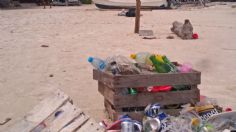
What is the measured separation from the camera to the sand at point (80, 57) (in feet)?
22.4

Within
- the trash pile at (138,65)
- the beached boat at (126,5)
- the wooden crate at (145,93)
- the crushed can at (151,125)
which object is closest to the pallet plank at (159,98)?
the wooden crate at (145,93)

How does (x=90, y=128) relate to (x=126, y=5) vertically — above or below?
above

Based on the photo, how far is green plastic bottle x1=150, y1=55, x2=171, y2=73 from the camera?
212 inches

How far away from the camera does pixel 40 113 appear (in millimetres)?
4855

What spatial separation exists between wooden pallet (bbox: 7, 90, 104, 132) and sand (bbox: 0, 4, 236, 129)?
2.73 feet

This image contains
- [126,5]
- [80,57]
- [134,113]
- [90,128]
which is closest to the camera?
[90,128]

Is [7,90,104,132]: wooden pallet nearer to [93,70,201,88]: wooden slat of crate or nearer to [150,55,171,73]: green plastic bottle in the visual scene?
[93,70,201,88]: wooden slat of crate

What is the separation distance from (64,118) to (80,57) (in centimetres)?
599

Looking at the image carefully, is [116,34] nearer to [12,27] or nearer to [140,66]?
[12,27]

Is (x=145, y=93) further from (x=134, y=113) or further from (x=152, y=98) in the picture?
(x=134, y=113)

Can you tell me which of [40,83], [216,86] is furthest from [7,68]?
[216,86]

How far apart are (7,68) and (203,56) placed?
511 centimetres

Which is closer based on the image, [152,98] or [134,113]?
[134,113]

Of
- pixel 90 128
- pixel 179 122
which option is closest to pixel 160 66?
pixel 179 122
